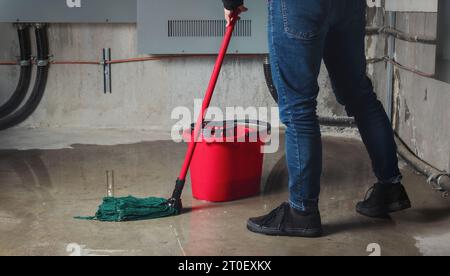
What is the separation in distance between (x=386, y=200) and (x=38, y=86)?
91.3 inches

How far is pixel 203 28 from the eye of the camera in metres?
4.12

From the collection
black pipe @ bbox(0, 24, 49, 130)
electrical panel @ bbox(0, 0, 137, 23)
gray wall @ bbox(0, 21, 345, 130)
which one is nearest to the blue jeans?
gray wall @ bbox(0, 21, 345, 130)

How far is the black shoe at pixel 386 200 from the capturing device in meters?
2.69

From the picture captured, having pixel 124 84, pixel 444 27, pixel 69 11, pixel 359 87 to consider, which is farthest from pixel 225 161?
pixel 69 11

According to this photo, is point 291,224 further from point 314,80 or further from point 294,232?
point 314,80

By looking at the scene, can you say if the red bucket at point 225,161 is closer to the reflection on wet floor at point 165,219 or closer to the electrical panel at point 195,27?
the reflection on wet floor at point 165,219


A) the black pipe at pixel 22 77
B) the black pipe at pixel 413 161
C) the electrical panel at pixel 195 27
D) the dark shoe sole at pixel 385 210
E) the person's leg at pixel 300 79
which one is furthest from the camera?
the black pipe at pixel 22 77

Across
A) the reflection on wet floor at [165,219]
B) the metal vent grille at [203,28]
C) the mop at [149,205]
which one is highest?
the metal vent grille at [203,28]

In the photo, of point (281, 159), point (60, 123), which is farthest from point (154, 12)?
point (281, 159)

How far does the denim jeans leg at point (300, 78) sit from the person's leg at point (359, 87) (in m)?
0.16

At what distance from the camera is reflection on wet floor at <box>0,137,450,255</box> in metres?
2.44

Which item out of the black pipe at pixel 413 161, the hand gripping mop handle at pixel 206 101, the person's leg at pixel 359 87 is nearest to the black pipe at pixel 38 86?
the black pipe at pixel 413 161

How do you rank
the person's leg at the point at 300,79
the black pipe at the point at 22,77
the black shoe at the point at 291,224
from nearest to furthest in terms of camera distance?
1. the person's leg at the point at 300,79
2. the black shoe at the point at 291,224
3. the black pipe at the point at 22,77

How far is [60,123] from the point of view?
14.3 ft
